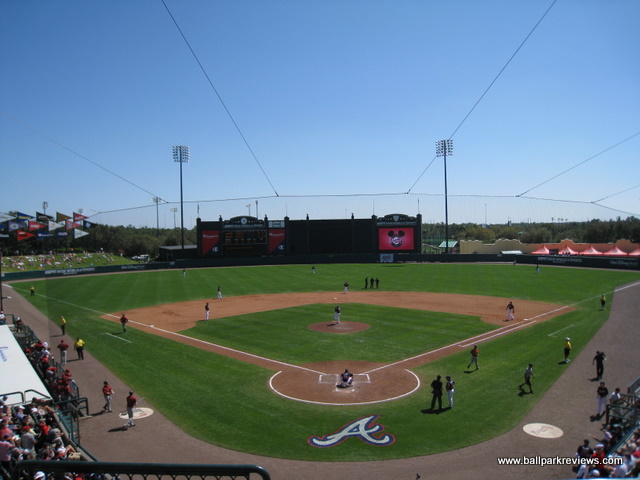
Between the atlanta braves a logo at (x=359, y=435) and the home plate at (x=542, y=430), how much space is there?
4676mm

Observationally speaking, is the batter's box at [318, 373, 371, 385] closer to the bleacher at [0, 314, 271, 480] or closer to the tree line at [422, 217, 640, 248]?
the bleacher at [0, 314, 271, 480]

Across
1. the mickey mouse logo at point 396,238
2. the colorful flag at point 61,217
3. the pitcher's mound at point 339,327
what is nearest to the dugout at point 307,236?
the mickey mouse logo at point 396,238

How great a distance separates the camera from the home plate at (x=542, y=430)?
47.7ft

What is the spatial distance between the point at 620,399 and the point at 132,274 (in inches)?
2557

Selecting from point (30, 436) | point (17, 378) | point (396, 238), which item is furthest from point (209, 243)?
point (30, 436)

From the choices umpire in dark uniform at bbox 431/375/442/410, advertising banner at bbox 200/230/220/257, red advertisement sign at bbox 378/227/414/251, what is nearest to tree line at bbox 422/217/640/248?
red advertisement sign at bbox 378/227/414/251

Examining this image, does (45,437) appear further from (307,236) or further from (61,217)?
(307,236)

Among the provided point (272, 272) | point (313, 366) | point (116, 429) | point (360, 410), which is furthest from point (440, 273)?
point (116, 429)

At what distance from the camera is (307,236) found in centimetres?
7894

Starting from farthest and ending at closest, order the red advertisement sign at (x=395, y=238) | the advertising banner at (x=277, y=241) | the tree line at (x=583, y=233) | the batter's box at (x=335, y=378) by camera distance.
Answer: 1. the tree line at (x=583, y=233)
2. the advertising banner at (x=277, y=241)
3. the red advertisement sign at (x=395, y=238)
4. the batter's box at (x=335, y=378)

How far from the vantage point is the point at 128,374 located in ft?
71.5

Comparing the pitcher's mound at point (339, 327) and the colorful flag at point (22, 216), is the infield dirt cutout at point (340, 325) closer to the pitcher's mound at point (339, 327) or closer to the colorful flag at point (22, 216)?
the pitcher's mound at point (339, 327)

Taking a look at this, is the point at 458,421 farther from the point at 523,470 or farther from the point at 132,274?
the point at 132,274

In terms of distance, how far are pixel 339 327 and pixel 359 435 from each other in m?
15.6
